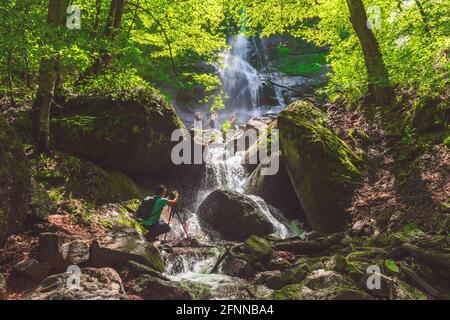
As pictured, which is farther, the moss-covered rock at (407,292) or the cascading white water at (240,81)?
the cascading white water at (240,81)

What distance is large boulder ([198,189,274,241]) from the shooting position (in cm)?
1038

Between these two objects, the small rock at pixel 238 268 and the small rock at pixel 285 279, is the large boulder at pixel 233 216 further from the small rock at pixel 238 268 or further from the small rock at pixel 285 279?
the small rock at pixel 285 279

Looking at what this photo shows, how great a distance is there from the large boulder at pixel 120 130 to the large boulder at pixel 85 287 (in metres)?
5.59

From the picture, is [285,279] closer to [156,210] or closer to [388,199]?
[388,199]

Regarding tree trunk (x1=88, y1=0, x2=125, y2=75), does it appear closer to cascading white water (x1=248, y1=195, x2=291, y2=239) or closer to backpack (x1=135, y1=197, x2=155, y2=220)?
backpack (x1=135, y1=197, x2=155, y2=220)

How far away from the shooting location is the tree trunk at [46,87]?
8.02 meters

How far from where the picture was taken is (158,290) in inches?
199

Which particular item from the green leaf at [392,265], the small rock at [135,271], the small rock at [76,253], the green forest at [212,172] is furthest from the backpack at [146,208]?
the green leaf at [392,265]

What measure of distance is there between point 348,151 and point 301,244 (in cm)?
361

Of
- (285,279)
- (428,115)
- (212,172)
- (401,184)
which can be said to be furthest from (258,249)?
(212,172)

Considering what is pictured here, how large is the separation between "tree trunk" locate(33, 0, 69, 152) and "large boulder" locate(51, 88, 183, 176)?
0.59m

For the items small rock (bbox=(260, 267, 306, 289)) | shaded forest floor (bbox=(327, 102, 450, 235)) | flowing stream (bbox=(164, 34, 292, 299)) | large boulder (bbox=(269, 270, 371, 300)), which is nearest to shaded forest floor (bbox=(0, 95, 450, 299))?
shaded forest floor (bbox=(327, 102, 450, 235))

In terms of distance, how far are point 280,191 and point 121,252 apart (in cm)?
774
